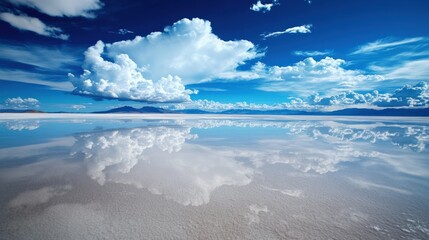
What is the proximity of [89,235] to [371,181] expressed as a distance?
28.6 ft

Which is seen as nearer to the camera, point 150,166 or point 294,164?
point 150,166

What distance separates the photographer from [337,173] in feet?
28.4

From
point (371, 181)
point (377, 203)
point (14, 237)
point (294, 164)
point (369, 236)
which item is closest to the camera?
point (14, 237)

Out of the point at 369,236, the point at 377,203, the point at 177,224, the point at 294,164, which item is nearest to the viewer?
the point at 369,236

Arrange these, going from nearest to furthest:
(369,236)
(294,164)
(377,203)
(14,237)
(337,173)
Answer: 1. (14,237)
2. (369,236)
3. (377,203)
4. (337,173)
5. (294,164)

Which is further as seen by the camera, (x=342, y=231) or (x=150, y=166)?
(x=150, y=166)

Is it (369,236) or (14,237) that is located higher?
(14,237)

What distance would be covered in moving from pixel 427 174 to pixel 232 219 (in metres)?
9.04

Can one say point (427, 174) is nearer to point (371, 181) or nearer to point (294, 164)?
point (371, 181)

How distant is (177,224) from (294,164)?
6.94 m

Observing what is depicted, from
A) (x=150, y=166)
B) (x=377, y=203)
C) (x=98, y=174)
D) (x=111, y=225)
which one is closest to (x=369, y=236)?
(x=377, y=203)

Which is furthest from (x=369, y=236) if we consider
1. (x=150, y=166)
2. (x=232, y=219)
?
(x=150, y=166)

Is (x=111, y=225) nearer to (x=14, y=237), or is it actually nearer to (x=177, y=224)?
(x=177, y=224)

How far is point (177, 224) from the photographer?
4547 mm
